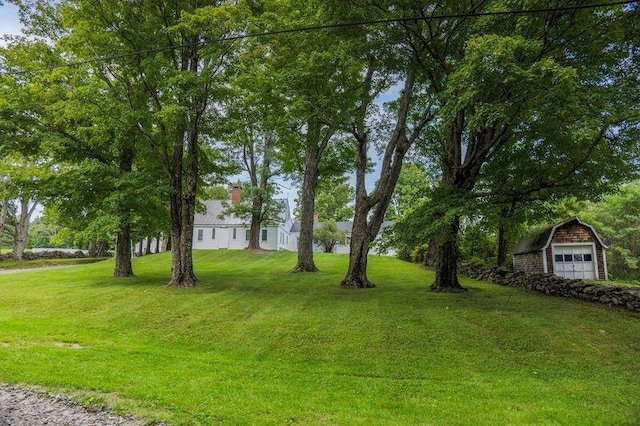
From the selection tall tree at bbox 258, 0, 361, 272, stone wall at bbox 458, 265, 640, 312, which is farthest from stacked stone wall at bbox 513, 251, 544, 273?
tall tree at bbox 258, 0, 361, 272

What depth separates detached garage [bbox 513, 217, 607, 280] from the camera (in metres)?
20.4

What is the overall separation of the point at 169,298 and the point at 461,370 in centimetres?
867

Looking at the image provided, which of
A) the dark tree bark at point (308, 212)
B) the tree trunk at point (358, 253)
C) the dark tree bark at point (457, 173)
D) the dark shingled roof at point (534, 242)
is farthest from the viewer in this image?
the dark shingled roof at point (534, 242)

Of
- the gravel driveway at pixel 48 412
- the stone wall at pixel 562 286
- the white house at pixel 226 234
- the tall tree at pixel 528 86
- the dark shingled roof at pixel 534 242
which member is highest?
the tall tree at pixel 528 86

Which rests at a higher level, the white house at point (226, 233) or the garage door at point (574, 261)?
the white house at point (226, 233)

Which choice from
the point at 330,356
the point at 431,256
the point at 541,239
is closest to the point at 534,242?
the point at 541,239

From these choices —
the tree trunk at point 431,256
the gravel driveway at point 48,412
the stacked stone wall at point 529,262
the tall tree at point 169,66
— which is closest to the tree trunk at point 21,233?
the tall tree at point 169,66

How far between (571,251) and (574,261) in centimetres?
54

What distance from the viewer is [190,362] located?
22.4ft

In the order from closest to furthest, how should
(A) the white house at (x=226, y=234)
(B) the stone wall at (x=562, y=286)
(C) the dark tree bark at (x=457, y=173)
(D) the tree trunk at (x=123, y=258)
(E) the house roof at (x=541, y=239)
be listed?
(B) the stone wall at (x=562, y=286), (C) the dark tree bark at (x=457, y=173), (D) the tree trunk at (x=123, y=258), (E) the house roof at (x=541, y=239), (A) the white house at (x=226, y=234)

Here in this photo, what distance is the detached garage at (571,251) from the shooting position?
20422 mm

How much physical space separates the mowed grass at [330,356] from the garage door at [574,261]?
985 centimetres

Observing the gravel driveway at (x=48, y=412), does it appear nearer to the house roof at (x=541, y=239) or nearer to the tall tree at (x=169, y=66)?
the tall tree at (x=169, y=66)

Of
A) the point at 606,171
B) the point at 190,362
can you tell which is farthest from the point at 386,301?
the point at 606,171
